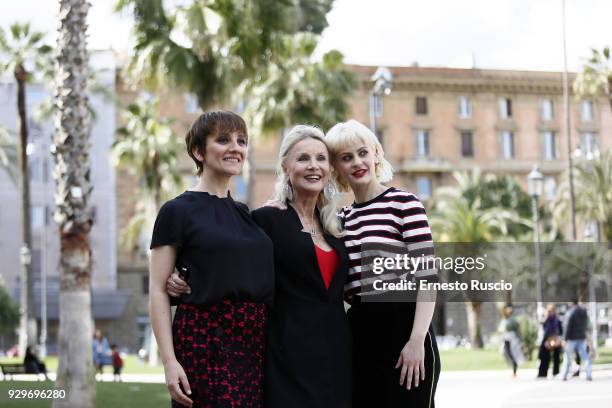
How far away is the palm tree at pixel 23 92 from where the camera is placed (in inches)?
1163

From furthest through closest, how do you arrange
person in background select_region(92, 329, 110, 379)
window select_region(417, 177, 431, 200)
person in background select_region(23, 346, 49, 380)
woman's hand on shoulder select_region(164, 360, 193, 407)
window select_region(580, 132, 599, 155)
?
window select_region(417, 177, 431, 200), window select_region(580, 132, 599, 155), person in background select_region(92, 329, 110, 379), person in background select_region(23, 346, 49, 380), woman's hand on shoulder select_region(164, 360, 193, 407)

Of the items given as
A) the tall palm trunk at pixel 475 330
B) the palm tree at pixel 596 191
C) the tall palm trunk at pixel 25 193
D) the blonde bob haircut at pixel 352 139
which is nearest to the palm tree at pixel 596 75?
the palm tree at pixel 596 191

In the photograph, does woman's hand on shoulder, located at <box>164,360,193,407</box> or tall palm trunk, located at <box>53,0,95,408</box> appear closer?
woman's hand on shoulder, located at <box>164,360,193,407</box>

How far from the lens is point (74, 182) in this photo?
41.2 feet

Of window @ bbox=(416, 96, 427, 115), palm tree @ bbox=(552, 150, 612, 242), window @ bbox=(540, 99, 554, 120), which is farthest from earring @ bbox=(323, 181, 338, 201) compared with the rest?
window @ bbox=(540, 99, 554, 120)

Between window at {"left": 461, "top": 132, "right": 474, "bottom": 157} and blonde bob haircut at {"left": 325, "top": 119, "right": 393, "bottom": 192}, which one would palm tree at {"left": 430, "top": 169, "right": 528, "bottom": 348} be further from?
blonde bob haircut at {"left": 325, "top": 119, "right": 393, "bottom": 192}

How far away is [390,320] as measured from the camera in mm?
4441

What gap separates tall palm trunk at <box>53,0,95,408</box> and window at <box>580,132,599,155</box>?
1748 inches

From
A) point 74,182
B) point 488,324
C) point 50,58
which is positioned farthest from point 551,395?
point 488,324

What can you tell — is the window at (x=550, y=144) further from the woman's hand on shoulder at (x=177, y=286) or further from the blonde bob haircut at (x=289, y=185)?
the woman's hand on shoulder at (x=177, y=286)

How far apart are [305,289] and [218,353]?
0.51 meters

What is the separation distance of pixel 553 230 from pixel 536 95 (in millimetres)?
11148

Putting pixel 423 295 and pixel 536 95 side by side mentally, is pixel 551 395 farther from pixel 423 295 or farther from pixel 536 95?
pixel 536 95

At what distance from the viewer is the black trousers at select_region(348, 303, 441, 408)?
440cm
